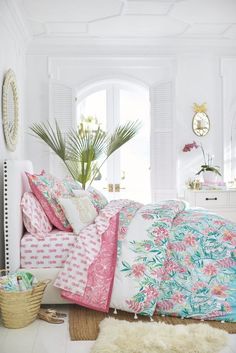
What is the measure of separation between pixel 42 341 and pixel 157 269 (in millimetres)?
893

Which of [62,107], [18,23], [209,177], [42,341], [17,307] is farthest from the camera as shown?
[62,107]

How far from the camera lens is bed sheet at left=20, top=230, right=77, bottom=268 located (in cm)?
326

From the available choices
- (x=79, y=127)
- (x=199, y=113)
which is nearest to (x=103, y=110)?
(x=79, y=127)

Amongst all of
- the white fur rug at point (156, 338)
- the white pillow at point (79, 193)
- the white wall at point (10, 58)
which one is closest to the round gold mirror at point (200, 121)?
the white wall at point (10, 58)

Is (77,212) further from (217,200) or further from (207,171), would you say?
(207,171)

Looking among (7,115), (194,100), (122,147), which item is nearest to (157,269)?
(7,115)

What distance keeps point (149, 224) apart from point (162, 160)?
2.72 metres

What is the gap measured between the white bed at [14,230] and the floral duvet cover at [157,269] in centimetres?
13

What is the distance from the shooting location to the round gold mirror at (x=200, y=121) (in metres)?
5.95

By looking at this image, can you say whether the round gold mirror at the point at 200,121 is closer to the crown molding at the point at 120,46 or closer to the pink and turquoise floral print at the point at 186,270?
the crown molding at the point at 120,46

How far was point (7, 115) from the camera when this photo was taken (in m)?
4.28

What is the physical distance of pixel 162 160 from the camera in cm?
586

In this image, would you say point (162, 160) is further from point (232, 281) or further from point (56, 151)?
point (232, 281)

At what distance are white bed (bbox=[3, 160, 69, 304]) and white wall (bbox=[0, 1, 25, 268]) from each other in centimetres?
46
